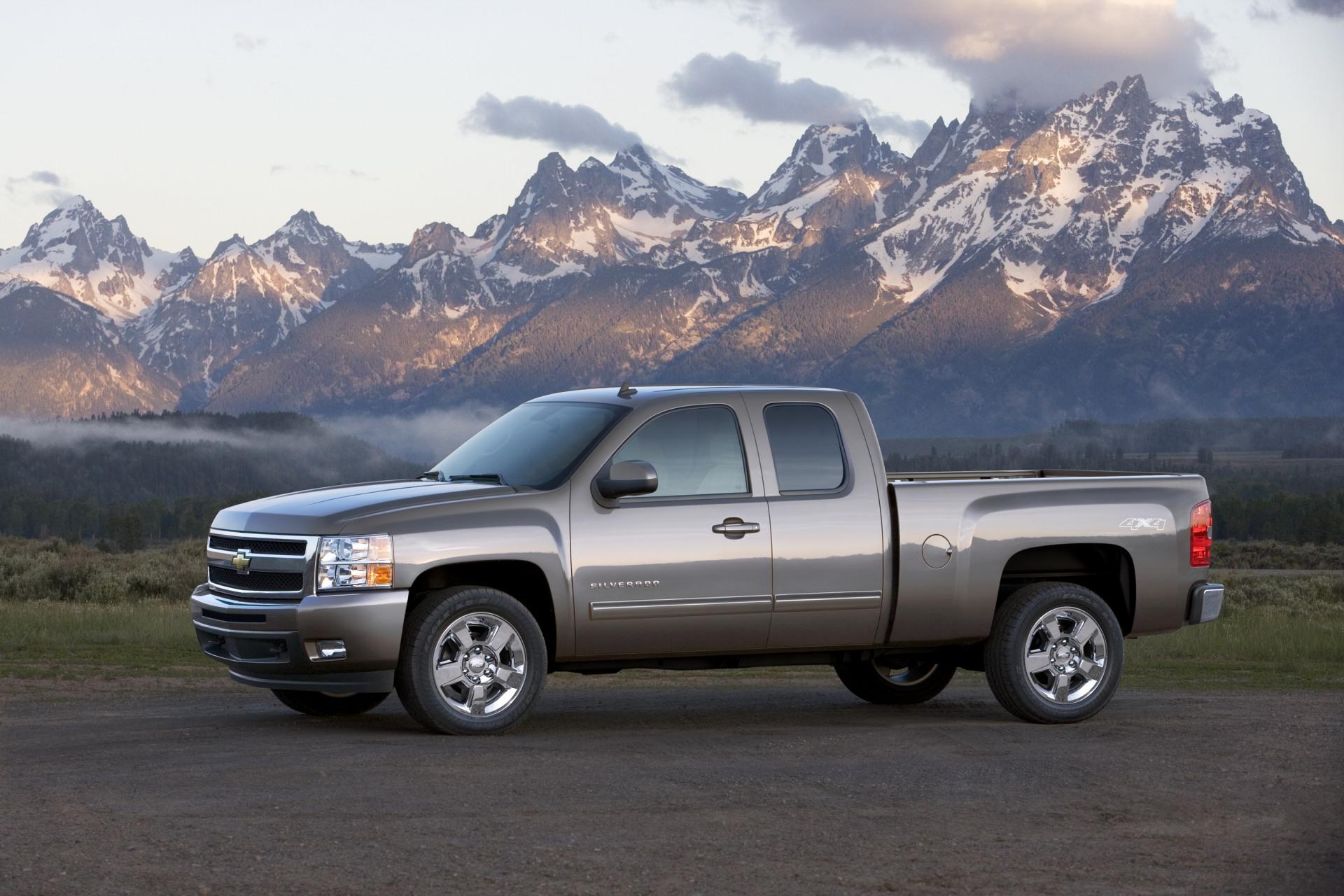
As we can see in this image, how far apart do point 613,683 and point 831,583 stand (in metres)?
4.44

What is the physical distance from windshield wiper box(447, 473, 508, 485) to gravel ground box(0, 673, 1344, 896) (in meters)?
1.47

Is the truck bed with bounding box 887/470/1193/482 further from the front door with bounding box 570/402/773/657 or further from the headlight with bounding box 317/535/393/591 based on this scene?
the headlight with bounding box 317/535/393/591

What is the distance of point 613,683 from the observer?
1500 centimetres

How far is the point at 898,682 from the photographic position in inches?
512

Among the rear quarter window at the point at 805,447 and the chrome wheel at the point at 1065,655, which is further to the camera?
the chrome wheel at the point at 1065,655

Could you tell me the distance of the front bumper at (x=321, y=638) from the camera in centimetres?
1007

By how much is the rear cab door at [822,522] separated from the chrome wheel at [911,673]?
6.15ft

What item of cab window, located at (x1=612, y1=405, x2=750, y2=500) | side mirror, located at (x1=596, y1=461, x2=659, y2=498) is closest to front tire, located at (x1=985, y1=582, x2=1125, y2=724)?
cab window, located at (x1=612, y1=405, x2=750, y2=500)

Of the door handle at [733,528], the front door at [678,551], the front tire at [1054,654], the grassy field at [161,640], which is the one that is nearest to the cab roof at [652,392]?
the front door at [678,551]

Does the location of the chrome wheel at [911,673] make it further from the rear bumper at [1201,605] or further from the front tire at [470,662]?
the front tire at [470,662]

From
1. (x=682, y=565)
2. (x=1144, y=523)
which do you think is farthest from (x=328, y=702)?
(x=1144, y=523)

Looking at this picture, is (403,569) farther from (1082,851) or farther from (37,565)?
(37,565)

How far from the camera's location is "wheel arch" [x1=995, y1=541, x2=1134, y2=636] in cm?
1184

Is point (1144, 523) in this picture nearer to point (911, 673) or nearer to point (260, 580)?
point (911, 673)
